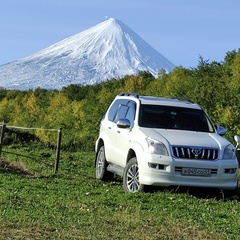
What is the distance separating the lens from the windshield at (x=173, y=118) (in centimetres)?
1052

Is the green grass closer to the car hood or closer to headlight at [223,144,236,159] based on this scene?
headlight at [223,144,236,159]

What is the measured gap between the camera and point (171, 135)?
9734mm

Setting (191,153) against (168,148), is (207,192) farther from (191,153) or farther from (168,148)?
(168,148)

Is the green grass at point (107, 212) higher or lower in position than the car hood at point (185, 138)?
lower

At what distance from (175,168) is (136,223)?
2.81 meters

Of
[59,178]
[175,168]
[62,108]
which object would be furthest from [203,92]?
[62,108]

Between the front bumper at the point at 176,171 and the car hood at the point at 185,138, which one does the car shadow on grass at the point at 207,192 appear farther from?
the car hood at the point at 185,138

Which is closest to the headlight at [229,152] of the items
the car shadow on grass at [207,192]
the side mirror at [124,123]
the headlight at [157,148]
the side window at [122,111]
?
the car shadow on grass at [207,192]

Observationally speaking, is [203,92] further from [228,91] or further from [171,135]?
[171,135]

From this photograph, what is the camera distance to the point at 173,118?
421 inches

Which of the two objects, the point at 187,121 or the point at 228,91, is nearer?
the point at 187,121

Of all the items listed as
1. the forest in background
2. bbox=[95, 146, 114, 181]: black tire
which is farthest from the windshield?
the forest in background

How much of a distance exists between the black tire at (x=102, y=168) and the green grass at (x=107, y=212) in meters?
0.51

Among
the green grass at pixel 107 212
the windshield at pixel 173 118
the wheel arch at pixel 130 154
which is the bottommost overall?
the green grass at pixel 107 212
